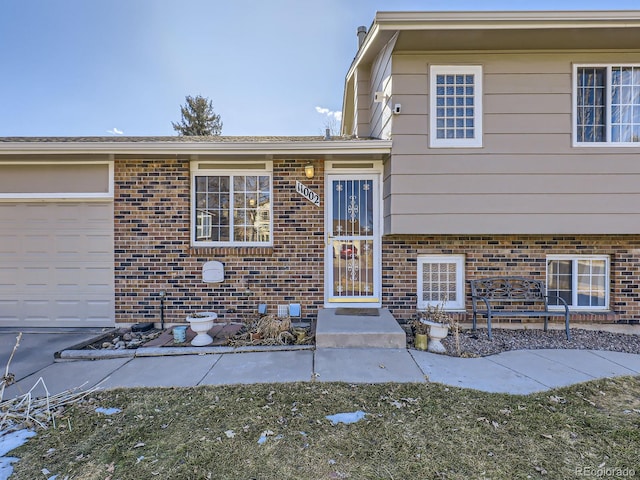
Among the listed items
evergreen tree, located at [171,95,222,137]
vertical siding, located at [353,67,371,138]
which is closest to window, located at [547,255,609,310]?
vertical siding, located at [353,67,371,138]

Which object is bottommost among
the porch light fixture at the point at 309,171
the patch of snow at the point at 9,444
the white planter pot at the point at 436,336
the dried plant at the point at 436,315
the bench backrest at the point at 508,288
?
the patch of snow at the point at 9,444

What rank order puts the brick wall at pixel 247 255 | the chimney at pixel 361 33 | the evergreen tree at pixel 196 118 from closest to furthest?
the brick wall at pixel 247 255, the chimney at pixel 361 33, the evergreen tree at pixel 196 118

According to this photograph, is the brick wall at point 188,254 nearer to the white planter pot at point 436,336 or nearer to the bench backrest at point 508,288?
the white planter pot at point 436,336

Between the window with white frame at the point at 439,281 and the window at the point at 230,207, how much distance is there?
9.09 ft

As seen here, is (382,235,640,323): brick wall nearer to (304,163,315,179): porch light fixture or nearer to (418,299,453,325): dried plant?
(418,299,453,325): dried plant

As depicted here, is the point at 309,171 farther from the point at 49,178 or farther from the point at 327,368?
the point at 49,178

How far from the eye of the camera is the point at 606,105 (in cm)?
459

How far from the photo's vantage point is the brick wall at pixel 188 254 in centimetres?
505

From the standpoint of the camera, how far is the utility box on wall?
503 centimetres

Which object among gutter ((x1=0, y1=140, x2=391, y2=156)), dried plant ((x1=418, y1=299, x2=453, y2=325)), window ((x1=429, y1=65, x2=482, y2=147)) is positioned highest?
window ((x1=429, y1=65, x2=482, y2=147))

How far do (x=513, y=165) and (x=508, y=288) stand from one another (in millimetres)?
1989

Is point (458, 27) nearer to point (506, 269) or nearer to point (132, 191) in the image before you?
point (506, 269)

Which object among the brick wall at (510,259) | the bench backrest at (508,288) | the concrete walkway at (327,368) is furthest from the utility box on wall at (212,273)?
the bench backrest at (508,288)

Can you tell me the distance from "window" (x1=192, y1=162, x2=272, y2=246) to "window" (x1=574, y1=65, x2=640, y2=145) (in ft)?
16.8
